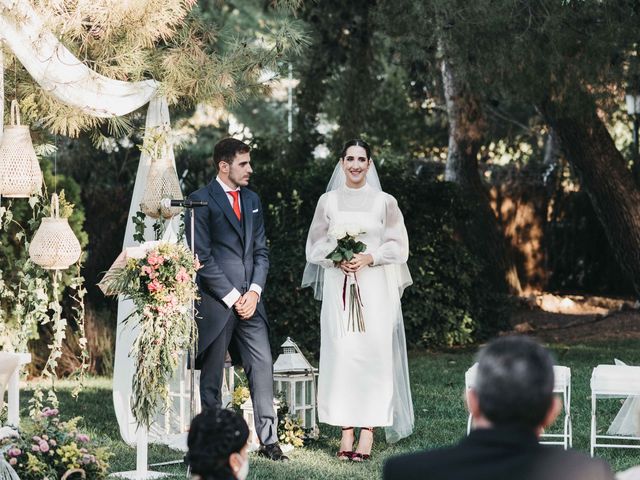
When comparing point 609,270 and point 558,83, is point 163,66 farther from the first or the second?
point 609,270

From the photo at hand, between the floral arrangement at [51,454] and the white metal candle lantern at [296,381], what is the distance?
2.02m

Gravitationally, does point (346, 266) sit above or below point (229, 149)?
below

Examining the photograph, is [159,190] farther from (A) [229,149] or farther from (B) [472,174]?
(B) [472,174]

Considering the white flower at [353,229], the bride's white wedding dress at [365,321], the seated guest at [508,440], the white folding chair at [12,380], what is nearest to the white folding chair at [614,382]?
the bride's white wedding dress at [365,321]

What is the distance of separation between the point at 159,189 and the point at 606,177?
19.4ft

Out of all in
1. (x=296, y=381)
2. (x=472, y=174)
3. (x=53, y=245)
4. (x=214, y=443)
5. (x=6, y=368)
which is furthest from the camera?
(x=472, y=174)

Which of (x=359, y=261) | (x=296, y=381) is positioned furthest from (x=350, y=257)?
(x=296, y=381)

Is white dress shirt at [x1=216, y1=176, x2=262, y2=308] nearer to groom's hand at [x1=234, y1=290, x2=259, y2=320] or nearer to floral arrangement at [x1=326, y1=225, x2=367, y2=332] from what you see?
groom's hand at [x1=234, y1=290, x2=259, y2=320]

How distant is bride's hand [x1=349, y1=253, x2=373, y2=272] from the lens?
7047mm

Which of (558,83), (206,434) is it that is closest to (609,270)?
(558,83)

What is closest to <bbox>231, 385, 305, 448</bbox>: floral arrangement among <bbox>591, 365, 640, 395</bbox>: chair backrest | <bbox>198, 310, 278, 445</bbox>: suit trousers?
<bbox>198, 310, 278, 445</bbox>: suit trousers

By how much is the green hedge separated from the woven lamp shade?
444 centimetres

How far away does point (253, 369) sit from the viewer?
22.9 feet

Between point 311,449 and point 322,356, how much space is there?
Answer: 1.94ft
